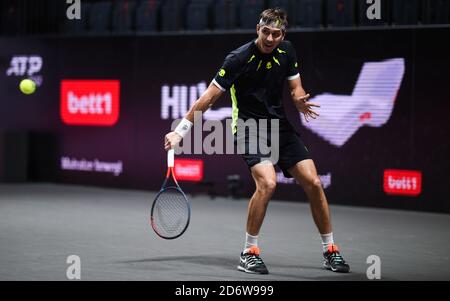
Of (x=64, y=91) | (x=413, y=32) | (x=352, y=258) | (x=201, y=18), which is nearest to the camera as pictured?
(x=352, y=258)

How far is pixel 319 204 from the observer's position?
22.6 ft

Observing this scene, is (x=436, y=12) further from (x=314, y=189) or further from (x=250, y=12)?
(x=314, y=189)

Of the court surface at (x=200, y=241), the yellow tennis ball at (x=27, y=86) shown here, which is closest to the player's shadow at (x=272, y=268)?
the court surface at (x=200, y=241)

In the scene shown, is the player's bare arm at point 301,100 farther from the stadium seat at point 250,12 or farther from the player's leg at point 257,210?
the stadium seat at point 250,12

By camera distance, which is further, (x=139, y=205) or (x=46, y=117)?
(x=46, y=117)

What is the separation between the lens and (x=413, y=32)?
11492mm

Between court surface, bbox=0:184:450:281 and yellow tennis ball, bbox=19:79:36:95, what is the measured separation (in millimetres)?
2352

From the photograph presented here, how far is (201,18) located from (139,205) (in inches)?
139

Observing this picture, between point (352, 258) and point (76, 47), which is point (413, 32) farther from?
point (76, 47)

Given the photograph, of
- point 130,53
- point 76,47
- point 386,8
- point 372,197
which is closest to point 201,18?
point 130,53

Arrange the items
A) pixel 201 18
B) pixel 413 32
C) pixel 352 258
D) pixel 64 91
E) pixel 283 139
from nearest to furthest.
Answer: pixel 283 139 → pixel 352 258 → pixel 413 32 → pixel 201 18 → pixel 64 91

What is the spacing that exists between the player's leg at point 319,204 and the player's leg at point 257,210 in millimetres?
231

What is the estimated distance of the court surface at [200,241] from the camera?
6.87 m

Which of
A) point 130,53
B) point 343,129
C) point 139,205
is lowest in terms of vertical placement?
point 139,205
